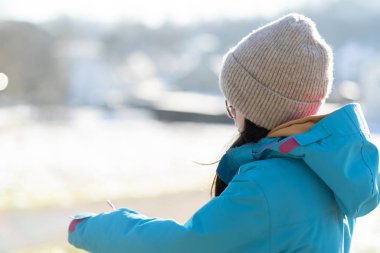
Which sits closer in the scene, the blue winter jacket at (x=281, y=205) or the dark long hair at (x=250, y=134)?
the blue winter jacket at (x=281, y=205)

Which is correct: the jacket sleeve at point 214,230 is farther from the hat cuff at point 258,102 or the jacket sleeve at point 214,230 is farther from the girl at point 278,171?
the hat cuff at point 258,102

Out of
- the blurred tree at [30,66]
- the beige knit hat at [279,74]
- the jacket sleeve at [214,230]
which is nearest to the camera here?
the jacket sleeve at [214,230]

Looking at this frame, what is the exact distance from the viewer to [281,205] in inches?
55.2

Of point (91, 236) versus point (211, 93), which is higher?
point (91, 236)

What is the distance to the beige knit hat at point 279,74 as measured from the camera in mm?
1543

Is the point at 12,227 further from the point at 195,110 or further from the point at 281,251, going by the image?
the point at 195,110

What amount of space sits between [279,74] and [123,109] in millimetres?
30189

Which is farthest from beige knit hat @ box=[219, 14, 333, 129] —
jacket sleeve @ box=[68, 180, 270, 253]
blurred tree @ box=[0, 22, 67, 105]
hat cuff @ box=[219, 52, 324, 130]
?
blurred tree @ box=[0, 22, 67, 105]

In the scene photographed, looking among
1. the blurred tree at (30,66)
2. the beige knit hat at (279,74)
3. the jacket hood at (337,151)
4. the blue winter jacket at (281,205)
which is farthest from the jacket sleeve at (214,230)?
the blurred tree at (30,66)

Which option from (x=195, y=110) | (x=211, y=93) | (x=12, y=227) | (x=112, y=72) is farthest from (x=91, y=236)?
(x=211, y=93)

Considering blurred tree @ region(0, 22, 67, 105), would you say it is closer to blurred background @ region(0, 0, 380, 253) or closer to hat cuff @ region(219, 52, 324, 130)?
blurred background @ region(0, 0, 380, 253)

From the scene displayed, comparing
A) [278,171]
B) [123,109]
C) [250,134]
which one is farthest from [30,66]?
[278,171]

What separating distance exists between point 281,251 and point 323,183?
0.17 m

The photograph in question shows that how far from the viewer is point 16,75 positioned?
31.4m
